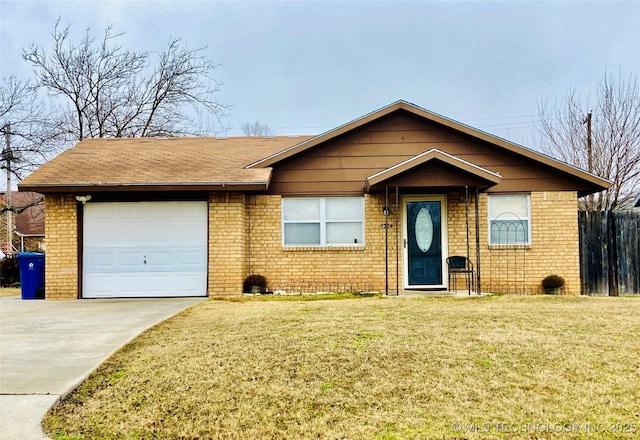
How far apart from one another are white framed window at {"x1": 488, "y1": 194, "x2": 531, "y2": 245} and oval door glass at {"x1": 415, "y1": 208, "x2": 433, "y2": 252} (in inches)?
53.5

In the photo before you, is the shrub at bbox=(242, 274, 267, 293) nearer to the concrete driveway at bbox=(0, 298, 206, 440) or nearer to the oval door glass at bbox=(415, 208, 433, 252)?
the concrete driveway at bbox=(0, 298, 206, 440)

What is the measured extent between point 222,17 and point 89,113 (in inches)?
398

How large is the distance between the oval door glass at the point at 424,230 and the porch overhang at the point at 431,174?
1257 millimetres

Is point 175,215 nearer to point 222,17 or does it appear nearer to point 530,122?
point 222,17

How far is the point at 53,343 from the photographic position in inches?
287

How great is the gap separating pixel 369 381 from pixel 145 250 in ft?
27.7

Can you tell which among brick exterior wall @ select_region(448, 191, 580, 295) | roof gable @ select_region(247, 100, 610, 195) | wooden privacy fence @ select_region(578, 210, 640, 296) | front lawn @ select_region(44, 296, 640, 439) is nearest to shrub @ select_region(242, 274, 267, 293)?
roof gable @ select_region(247, 100, 610, 195)

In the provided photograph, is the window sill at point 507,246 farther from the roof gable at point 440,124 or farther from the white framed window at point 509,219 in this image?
the roof gable at point 440,124

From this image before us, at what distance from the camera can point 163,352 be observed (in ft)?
21.2

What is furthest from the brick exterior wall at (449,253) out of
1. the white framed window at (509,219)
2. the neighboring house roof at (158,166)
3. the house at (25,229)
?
the house at (25,229)

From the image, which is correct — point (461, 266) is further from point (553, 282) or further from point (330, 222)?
point (330, 222)

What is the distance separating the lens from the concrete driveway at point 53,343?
484 cm

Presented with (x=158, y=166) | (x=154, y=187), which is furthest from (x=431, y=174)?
(x=158, y=166)

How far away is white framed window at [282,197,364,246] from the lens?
12.5 meters
